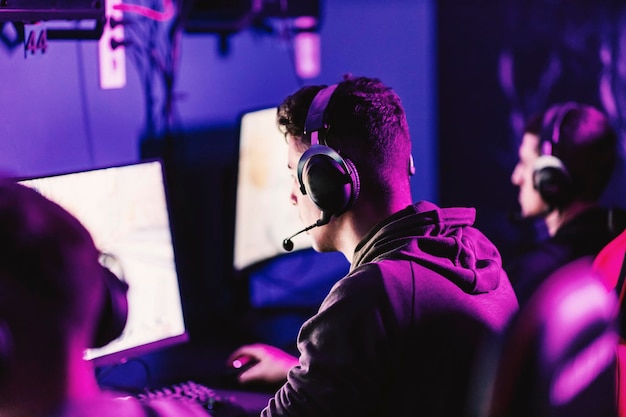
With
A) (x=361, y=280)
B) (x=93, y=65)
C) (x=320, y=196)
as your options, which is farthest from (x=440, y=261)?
(x=93, y=65)

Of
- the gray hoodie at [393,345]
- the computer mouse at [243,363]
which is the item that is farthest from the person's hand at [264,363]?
the gray hoodie at [393,345]

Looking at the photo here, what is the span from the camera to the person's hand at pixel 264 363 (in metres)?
2.04

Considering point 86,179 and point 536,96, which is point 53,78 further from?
point 536,96

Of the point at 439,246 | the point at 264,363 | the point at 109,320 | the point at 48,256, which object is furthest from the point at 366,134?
the point at 48,256

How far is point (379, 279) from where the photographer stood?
4.97 ft

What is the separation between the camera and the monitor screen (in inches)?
97.4

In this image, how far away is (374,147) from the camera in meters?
1.80

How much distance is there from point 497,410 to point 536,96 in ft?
8.99

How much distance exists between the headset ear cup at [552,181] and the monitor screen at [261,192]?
0.79 metres

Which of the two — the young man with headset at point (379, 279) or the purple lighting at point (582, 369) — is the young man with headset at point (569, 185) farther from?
the purple lighting at point (582, 369)

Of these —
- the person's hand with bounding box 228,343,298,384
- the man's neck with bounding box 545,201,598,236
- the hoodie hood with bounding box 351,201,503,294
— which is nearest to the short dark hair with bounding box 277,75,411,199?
the hoodie hood with bounding box 351,201,503,294

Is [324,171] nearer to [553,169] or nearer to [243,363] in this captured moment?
[243,363]

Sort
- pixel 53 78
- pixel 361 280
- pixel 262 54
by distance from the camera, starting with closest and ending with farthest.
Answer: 1. pixel 361 280
2. pixel 53 78
3. pixel 262 54

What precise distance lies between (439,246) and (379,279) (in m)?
0.17
